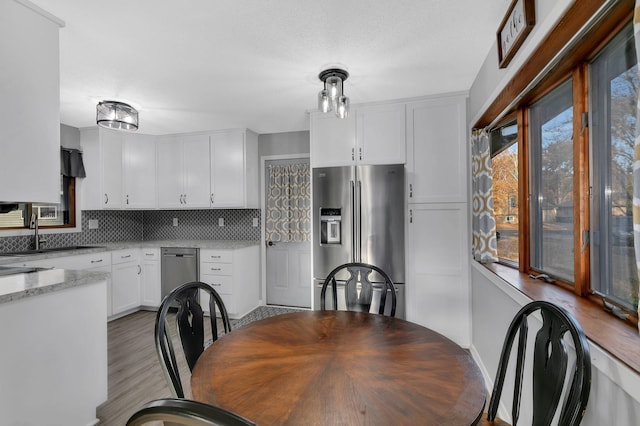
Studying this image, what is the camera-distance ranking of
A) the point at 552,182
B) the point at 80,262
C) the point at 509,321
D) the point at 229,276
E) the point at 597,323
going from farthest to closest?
the point at 229,276
the point at 80,262
the point at 509,321
the point at 552,182
the point at 597,323

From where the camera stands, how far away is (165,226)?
4.92 metres

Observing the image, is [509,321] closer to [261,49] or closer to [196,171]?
[261,49]

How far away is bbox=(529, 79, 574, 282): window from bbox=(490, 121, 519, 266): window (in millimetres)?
215

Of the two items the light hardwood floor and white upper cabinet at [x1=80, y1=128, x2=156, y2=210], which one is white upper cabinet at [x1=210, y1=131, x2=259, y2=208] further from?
the light hardwood floor

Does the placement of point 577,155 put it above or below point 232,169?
below

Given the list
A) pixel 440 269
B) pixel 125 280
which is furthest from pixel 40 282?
pixel 440 269

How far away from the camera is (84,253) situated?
11.5 ft

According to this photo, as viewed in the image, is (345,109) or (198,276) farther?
(198,276)

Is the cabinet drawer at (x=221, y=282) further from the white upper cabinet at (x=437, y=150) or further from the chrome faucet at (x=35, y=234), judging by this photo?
the white upper cabinet at (x=437, y=150)

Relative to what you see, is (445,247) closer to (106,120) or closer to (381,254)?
(381,254)

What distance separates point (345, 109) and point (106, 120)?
229cm

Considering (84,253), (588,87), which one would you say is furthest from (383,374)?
(84,253)

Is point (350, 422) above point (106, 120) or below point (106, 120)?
below

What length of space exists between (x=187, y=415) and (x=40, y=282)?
5.62 feet
